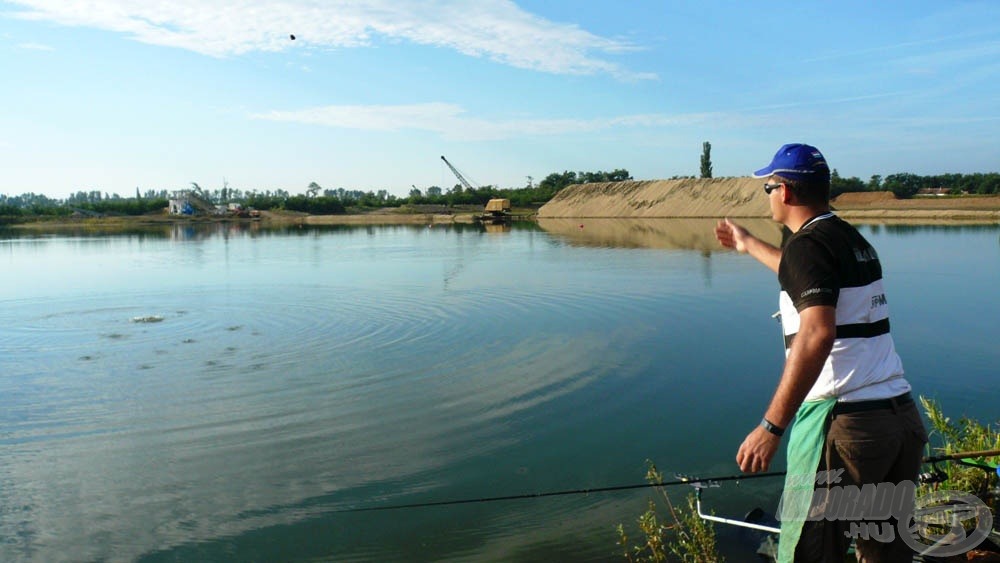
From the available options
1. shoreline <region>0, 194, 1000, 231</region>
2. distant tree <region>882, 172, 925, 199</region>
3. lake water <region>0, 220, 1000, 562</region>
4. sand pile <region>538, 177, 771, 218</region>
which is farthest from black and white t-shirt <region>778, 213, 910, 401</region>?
distant tree <region>882, 172, 925, 199</region>

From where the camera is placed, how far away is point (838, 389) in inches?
118

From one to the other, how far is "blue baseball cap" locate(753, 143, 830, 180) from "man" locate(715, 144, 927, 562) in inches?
7.5

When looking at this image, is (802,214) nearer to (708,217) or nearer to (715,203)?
(708,217)

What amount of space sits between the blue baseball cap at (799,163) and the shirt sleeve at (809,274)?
1.11 feet

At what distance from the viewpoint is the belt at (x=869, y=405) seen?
2.98 metres

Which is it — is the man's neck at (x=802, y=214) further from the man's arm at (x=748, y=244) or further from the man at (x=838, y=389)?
the man's arm at (x=748, y=244)

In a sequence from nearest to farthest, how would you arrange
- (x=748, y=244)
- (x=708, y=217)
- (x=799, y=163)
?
(x=799, y=163) < (x=748, y=244) < (x=708, y=217)

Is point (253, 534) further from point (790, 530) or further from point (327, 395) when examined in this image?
point (790, 530)

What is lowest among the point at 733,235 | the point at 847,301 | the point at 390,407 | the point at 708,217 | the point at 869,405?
the point at 390,407

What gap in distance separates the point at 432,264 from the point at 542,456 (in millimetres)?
20656

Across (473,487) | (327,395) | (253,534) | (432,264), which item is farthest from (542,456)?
(432,264)

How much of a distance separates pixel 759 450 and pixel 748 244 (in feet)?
3.70

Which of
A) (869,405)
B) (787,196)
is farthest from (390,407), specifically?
(869,405)

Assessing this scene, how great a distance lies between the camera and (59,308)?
17.2 m
